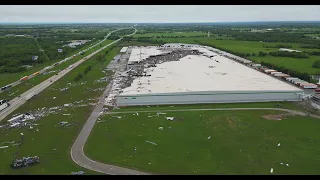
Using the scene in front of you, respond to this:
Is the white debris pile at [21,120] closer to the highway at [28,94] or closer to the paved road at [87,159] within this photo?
the highway at [28,94]

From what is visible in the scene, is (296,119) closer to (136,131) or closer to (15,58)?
(136,131)

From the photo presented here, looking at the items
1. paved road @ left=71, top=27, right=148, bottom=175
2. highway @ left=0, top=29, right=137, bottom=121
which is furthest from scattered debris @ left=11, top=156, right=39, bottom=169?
highway @ left=0, top=29, right=137, bottom=121

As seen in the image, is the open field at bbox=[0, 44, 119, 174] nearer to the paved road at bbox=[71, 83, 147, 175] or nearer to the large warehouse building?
the paved road at bbox=[71, 83, 147, 175]

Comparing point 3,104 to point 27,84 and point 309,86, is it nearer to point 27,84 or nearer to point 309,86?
point 27,84

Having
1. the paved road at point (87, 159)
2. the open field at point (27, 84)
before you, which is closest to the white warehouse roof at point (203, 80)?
the paved road at point (87, 159)

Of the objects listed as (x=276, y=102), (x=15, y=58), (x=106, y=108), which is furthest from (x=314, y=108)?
(x=15, y=58)
